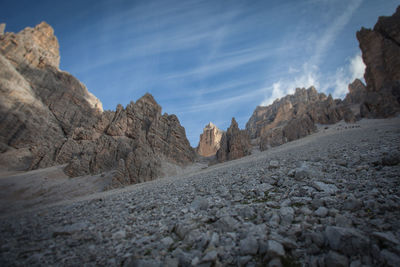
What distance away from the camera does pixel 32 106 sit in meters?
62.0

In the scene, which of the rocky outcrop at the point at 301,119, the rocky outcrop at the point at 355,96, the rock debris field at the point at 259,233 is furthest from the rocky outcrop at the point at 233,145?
the rocky outcrop at the point at 355,96

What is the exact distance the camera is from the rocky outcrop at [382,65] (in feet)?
178

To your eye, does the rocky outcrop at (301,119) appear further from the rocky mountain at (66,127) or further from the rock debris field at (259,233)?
the rock debris field at (259,233)

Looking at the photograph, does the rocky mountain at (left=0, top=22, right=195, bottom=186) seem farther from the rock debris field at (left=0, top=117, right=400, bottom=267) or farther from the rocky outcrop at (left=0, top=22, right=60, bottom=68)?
the rock debris field at (left=0, top=117, right=400, bottom=267)

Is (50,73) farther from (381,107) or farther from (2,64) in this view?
(381,107)

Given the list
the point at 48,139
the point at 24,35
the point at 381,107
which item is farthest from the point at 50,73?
the point at 381,107

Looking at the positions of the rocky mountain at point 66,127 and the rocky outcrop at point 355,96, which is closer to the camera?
the rocky mountain at point 66,127

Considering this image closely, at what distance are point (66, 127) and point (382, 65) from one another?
12980 centimetres

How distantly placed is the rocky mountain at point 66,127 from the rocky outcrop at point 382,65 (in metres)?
68.0

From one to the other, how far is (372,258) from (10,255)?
7.45m

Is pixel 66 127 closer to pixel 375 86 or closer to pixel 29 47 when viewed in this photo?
pixel 29 47

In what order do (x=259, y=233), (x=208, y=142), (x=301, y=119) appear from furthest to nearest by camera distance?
1. (x=208, y=142)
2. (x=301, y=119)
3. (x=259, y=233)

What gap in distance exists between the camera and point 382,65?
6194 cm

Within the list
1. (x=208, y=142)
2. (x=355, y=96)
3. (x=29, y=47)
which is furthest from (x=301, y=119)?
(x=29, y=47)
